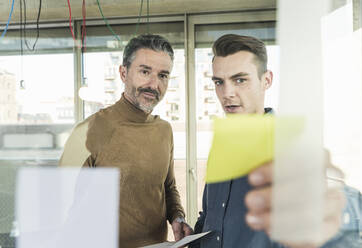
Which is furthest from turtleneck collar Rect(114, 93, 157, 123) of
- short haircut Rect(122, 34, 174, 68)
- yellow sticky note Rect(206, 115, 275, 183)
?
yellow sticky note Rect(206, 115, 275, 183)

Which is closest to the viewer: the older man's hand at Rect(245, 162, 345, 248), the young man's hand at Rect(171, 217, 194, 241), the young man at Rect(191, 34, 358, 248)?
the older man's hand at Rect(245, 162, 345, 248)

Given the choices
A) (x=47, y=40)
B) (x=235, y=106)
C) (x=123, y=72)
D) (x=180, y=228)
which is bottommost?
(x=180, y=228)

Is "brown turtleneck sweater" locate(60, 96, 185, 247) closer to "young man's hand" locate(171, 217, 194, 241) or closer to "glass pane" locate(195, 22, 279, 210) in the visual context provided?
"young man's hand" locate(171, 217, 194, 241)

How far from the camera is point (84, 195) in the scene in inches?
33.5

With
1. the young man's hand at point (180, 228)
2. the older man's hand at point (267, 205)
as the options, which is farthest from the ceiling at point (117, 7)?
the older man's hand at point (267, 205)

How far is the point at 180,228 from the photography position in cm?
85

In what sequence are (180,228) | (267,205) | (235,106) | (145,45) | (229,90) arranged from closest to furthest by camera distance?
(267,205), (235,106), (229,90), (180,228), (145,45)

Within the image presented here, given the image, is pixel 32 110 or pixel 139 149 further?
pixel 32 110

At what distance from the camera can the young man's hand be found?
2.72ft

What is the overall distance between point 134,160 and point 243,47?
446 millimetres

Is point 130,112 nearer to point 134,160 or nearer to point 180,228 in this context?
point 134,160

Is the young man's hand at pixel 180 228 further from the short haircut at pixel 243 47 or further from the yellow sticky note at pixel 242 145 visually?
the yellow sticky note at pixel 242 145

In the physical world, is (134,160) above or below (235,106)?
below

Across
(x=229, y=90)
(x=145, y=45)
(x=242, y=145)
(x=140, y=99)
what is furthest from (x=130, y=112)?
(x=242, y=145)
